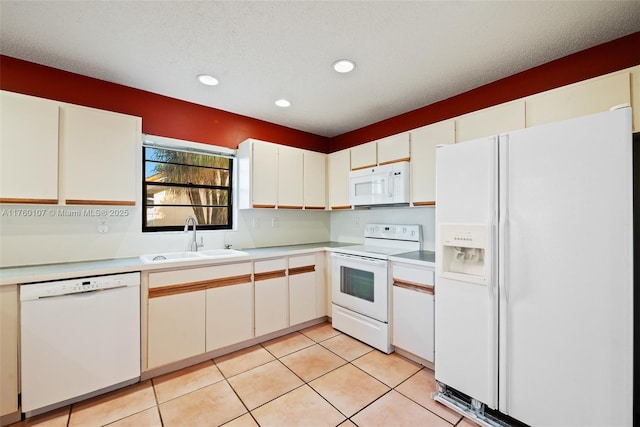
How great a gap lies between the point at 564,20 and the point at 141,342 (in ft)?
→ 12.1

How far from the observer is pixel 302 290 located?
9.93ft

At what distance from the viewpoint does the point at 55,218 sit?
7.14 feet

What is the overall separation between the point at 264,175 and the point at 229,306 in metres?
1.45

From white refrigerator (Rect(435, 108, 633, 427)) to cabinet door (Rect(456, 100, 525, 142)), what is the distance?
2.12ft

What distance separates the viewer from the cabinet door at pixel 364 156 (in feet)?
10.1

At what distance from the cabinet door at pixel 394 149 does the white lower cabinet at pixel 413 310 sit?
3.72 feet

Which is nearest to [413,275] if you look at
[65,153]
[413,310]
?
[413,310]

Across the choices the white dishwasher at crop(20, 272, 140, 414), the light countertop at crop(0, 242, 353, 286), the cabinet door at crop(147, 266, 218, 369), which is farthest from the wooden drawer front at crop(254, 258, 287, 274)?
the white dishwasher at crop(20, 272, 140, 414)

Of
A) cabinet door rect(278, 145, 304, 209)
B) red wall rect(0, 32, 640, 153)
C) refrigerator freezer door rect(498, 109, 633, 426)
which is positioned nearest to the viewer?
refrigerator freezer door rect(498, 109, 633, 426)

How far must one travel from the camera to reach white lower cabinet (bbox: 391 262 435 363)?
7.29 ft

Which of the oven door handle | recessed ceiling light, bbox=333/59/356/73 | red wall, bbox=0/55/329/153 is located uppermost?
recessed ceiling light, bbox=333/59/356/73

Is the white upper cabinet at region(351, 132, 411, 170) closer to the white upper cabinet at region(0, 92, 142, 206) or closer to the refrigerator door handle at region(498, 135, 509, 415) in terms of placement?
the refrigerator door handle at region(498, 135, 509, 415)

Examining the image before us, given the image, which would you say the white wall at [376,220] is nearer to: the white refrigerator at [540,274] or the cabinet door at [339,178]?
the cabinet door at [339,178]

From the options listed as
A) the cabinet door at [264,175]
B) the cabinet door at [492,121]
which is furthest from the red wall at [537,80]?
the cabinet door at [264,175]
